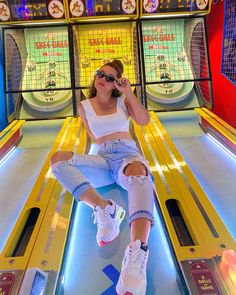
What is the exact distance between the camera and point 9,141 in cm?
286

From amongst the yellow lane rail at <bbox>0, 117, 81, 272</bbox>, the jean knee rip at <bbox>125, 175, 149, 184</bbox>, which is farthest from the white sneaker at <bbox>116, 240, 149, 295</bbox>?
the yellow lane rail at <bbox>0, 117, 81, 272</bbox>

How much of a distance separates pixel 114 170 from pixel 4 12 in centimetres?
249

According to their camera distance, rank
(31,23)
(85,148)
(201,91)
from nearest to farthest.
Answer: (85,148) → (31,23) → (201,91)

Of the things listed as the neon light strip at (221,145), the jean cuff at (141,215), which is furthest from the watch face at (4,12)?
the jean cuff at (141,215)

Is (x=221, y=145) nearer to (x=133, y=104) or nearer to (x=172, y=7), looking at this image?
(x=133, y=104)

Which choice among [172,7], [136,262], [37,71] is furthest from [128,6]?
[136,262]

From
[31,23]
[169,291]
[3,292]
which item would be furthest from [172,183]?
[31,23]

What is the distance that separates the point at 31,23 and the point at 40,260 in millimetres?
2791

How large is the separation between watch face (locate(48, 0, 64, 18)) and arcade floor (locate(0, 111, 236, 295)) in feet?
3.96

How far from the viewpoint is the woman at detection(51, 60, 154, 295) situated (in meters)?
1.20

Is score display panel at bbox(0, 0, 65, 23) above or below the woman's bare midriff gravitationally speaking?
above

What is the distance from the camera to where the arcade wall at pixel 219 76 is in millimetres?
3135

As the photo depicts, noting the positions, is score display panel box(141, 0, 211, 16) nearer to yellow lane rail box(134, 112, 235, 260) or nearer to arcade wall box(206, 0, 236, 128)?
arcade wall box(206, 0, 236, 128)

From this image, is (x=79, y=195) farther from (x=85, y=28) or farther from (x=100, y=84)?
(x=85, y=28)
